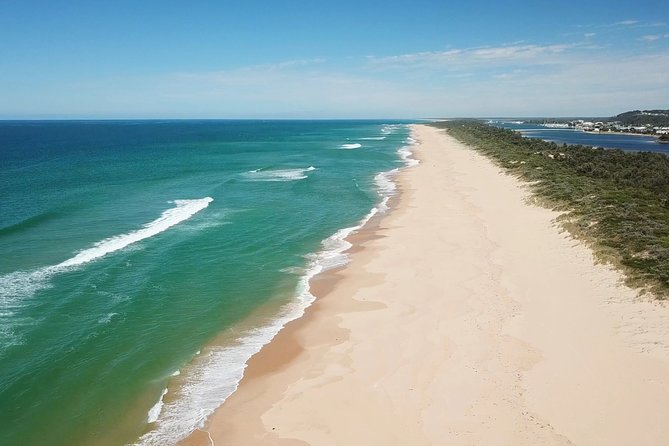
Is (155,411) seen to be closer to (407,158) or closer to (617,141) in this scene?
(407,158)

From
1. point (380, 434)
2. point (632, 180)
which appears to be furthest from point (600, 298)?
point (632, 180)

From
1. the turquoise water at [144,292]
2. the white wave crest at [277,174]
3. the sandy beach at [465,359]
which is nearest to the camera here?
the sandy beach at [465,359]

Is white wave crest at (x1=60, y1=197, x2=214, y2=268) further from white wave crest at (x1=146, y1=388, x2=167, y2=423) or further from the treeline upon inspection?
the treeline

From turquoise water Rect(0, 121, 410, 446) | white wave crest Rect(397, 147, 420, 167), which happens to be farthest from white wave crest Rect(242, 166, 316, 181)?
white wave crest Rect(397, 147, 420, 167)

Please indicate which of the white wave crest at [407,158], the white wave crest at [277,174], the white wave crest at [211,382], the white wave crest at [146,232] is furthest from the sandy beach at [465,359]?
the white wave crest at [407,158]

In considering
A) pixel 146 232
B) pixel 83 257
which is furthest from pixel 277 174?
pixel 83 257

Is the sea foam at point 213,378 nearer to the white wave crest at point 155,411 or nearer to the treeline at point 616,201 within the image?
the white wave crest at point 155,411
